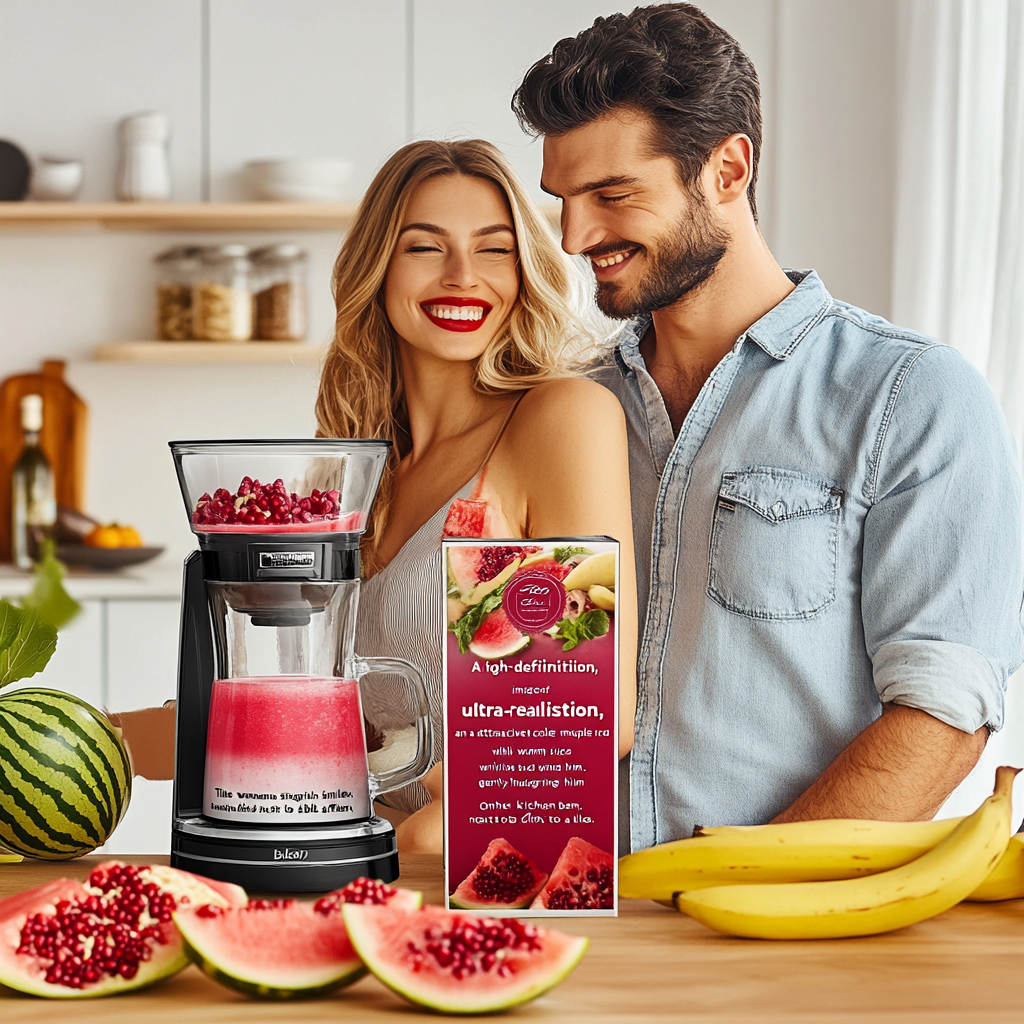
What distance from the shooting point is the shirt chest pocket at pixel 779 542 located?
4.28 ft

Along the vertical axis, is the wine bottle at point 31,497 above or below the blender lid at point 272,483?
below

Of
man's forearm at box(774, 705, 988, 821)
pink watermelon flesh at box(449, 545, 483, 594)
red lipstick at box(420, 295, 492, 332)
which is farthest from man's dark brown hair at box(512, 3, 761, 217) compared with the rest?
pink watermelon flesh at box(449, 545, 483, 594)

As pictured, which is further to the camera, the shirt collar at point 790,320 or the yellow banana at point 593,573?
the shirt collar at point 790,320

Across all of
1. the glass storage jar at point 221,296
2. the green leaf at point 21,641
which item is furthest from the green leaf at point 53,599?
the glass storage jar at point 221,296

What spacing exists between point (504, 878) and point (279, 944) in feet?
0.61

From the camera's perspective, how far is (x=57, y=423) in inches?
141

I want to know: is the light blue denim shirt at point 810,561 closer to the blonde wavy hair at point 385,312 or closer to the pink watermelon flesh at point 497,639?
the blonde wavy hair at point 385,312

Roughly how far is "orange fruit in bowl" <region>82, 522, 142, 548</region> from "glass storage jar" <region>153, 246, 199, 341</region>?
54cm

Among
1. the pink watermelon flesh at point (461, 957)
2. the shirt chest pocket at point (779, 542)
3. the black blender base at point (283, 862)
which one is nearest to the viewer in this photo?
the pink watermelon flesh at point (461, 957)

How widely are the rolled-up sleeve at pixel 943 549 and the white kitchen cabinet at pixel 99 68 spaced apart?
2.73 meters

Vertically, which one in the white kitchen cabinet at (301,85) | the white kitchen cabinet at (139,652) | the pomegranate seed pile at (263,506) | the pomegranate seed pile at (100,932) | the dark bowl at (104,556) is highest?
the white kitchen cabinet at (301,85)

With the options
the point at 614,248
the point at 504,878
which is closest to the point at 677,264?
the point at 614,248

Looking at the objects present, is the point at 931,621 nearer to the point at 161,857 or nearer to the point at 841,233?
the point at 161,857

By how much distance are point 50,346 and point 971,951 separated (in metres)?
3.32
